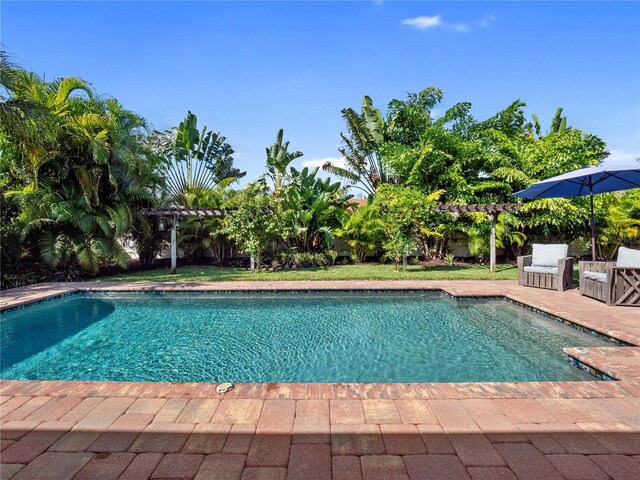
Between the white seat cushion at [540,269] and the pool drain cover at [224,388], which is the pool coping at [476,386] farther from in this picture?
the white seat cushion at [540,269]

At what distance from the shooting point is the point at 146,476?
2049 millimetres

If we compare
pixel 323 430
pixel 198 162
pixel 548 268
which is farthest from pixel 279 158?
pixel 323 430

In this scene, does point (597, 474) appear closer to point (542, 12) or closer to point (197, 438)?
point (197, 438)

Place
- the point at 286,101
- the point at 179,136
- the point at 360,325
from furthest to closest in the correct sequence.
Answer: the point at 179,136 < the point at 286,101 < the point at 360,325

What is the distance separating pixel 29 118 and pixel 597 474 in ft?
35.2

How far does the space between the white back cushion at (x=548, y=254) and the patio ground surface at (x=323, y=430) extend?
5772 mm

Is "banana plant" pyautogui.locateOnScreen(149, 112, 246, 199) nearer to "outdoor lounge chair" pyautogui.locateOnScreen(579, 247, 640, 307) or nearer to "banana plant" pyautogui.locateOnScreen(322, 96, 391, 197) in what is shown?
"banana plant" pyautogui.locateOnScreen(322, 96, 391, 197)

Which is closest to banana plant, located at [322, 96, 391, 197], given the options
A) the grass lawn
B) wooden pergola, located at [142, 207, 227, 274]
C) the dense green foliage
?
the dense green foliage

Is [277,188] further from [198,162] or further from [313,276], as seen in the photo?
[198,162]

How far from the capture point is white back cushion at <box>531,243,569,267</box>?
8.80 metres

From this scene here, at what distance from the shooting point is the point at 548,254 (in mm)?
8961

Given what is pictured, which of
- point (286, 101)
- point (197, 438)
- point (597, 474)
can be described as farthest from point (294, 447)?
point (286, 101)

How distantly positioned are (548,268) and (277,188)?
34.9 ft

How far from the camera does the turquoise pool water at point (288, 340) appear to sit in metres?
4.41
